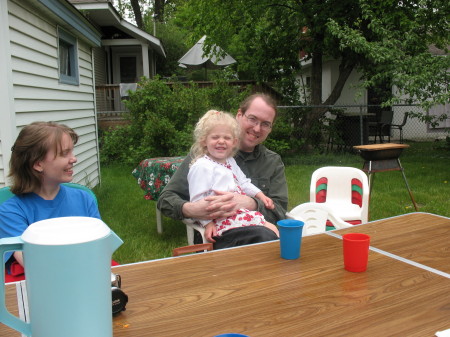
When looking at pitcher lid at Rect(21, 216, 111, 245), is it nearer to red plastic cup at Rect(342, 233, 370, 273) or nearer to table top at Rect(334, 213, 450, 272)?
red plastic cup at Rect(342, 233, 370, 273)

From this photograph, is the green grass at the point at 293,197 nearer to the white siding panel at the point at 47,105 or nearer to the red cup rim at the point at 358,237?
the white siding panel at the point at 47,105

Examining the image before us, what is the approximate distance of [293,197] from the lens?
6391mm

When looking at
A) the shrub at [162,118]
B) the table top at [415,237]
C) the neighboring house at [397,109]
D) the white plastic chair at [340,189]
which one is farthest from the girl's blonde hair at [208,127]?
the neighboring house at [397,109]

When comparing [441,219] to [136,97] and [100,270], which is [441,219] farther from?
[136,97]

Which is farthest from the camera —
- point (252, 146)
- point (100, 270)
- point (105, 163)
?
point (105, 163)

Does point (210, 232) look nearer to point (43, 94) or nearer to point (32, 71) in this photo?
point (32, 71)

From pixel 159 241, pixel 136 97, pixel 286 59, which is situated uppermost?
pixel 286 59

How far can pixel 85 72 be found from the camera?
25.1 feet

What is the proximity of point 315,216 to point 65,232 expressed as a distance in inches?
83.1

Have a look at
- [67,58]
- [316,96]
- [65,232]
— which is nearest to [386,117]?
[316,96]

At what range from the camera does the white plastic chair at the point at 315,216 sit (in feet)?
8.80

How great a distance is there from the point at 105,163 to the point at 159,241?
6.31 metres

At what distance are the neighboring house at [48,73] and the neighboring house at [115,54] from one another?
4.48 m

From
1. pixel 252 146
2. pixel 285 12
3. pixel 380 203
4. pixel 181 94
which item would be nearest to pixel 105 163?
pixel 181 94
